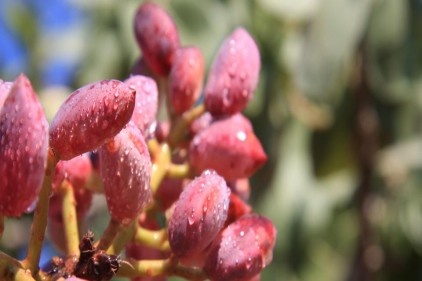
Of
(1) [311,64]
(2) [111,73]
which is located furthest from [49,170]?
(2) [111,73]

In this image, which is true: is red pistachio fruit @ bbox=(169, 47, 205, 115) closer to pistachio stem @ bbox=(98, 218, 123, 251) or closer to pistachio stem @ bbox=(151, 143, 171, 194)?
pistachio stem @ bbox=(151, 143, 171, 194)

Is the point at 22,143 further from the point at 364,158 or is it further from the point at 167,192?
the point at 364,158

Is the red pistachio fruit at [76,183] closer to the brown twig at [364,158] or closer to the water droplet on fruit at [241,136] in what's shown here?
the water droplet on fruit at [241,136]

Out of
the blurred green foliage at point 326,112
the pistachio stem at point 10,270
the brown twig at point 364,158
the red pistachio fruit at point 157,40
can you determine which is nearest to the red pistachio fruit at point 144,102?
the red pistachio fruit at point 157,40

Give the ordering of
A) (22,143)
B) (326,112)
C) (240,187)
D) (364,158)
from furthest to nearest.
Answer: (326,112), (364,158), (240,187), (22,143)

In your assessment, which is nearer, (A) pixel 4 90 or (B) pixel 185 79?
(A) pixel 4 90

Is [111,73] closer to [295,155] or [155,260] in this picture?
[295,155]

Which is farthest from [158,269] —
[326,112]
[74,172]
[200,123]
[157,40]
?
[326,112]
